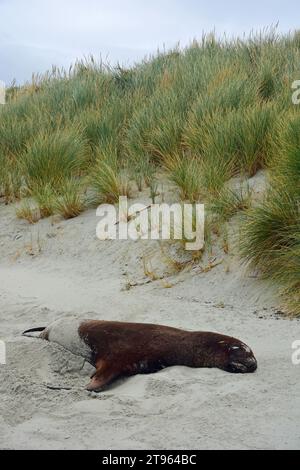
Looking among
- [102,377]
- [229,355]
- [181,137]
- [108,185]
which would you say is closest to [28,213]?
[108,185]

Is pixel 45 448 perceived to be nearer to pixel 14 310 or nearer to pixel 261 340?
pixel 261 340

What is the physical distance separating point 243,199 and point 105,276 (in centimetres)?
138

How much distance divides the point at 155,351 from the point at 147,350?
0.04 meters

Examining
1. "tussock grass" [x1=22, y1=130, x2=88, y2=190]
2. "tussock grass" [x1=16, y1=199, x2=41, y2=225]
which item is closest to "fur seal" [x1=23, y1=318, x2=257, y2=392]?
"tussock grass" [x1=16, y1=199, x2=41, y2=225]

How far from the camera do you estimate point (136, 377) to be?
13.5 feet

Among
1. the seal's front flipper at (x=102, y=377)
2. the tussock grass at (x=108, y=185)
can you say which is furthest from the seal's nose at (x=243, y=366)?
the tussock grass at (x=108, y=185)

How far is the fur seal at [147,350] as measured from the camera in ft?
13.6

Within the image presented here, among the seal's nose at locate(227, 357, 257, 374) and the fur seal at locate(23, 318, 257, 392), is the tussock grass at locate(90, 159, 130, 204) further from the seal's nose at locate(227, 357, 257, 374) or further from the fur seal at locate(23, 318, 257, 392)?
the seal's nose at locate(227, 357, 257, 374)

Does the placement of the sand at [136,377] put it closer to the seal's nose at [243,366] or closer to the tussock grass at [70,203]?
the seal's nose at [243,366]

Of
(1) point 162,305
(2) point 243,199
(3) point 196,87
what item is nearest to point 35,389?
(1) point 162,305

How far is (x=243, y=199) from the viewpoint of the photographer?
6.80 m

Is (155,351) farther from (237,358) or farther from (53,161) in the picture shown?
(53,161)

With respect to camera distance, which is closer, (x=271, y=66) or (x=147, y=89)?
(x=271, y=66)
